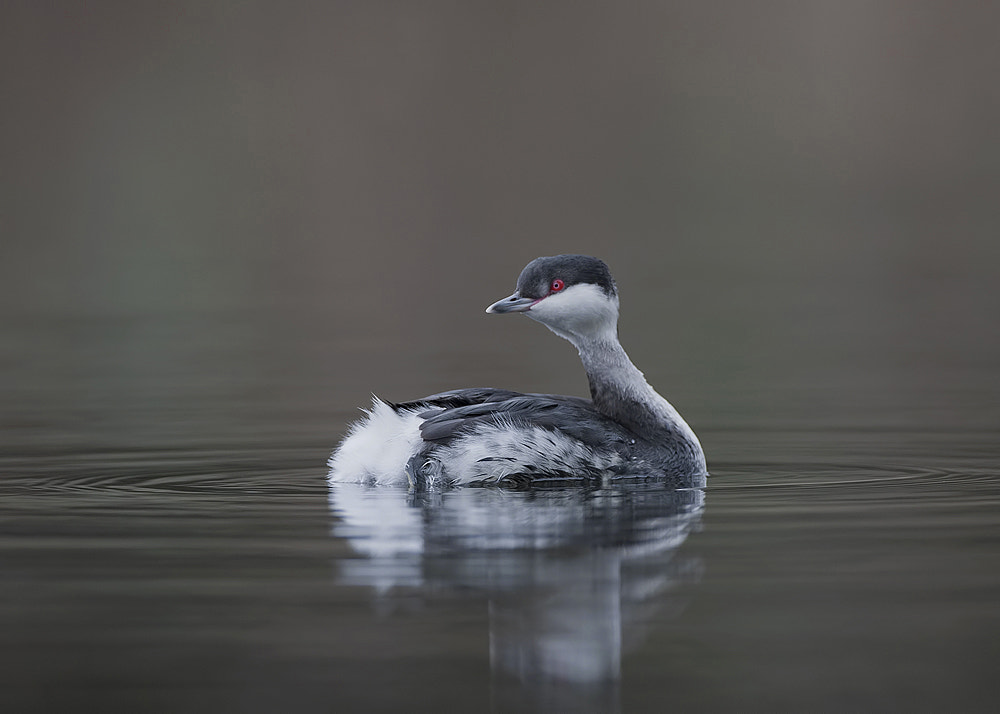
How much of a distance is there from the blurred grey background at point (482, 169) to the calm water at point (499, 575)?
19.4 ft

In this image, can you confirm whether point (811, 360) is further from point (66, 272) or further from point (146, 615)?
point (66, 272)

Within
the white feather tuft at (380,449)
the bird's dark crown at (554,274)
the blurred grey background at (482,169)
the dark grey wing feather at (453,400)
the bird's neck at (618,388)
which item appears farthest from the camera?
the blurred grey background at (482,169)

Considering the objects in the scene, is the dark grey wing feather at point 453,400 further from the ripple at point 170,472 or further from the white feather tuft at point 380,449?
Answer: the ripple at point 170,472

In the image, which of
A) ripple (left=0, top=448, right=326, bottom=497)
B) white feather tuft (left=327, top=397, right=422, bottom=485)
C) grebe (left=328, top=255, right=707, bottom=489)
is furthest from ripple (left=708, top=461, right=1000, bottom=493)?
ripple (left=0, top=448, right=326, bottom=497)

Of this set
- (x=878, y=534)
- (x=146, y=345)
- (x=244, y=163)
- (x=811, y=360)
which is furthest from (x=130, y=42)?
(x=878, y=534)

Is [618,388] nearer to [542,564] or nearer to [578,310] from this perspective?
[578,310]

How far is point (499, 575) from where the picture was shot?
5977 millimetres

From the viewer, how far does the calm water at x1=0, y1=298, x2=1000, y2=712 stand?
15.8 feet

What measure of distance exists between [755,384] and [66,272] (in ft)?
45.5

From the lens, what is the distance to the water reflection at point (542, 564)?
16.4ft

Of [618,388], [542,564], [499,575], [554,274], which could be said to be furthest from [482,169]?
[499,575]

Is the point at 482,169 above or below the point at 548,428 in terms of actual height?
above

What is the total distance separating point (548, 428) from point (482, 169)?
1120 inches

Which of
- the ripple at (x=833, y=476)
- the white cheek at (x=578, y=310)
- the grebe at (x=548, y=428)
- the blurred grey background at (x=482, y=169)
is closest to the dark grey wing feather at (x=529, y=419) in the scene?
the grebe at (x=548, y=428)
